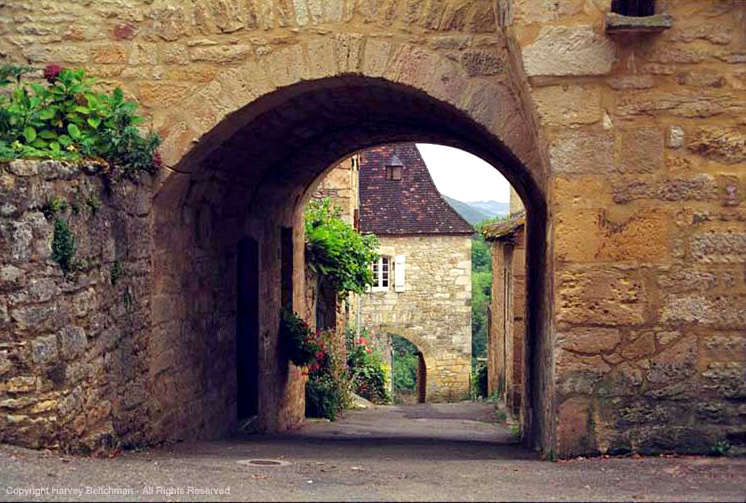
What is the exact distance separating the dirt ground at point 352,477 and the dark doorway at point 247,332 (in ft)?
8.04

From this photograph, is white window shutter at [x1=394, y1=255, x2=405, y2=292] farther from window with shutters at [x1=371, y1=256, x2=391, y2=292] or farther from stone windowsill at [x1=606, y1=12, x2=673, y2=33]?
stone windowsill at [x1=606, y1=12, x2=673, y2=33]

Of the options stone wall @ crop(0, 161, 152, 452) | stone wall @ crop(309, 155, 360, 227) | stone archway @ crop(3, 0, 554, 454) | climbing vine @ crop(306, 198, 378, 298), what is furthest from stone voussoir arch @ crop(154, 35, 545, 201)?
stone wall @ crop(309, 155, 360, 227)

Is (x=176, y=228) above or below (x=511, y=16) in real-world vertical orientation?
below

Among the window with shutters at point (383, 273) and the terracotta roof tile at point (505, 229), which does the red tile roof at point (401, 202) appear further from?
the terracotta roof tile at point (505, 229)

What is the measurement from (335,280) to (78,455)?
25.7ft

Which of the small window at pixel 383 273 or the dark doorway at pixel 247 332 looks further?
the small window at pixel 383 273

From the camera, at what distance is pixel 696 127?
5578 millimetres

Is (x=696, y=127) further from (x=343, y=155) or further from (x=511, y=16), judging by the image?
(x=343, y=155)

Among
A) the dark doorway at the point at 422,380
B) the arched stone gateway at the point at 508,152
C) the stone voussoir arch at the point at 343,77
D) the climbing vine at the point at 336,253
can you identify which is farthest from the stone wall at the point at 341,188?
the dark doorway at the point at 422,380

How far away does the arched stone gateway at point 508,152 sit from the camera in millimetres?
5523

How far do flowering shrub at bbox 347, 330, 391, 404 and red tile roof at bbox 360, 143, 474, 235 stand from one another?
25.7 feet

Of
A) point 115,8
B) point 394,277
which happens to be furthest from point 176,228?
point 394,277

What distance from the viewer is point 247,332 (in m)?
9.61

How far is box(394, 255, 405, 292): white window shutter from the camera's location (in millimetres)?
25953
